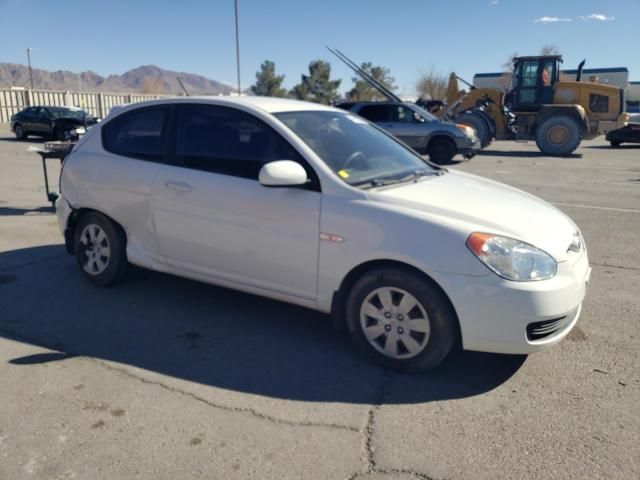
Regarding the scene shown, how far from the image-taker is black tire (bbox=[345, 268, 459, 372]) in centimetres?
322

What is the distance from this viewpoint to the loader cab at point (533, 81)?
61.0 feet

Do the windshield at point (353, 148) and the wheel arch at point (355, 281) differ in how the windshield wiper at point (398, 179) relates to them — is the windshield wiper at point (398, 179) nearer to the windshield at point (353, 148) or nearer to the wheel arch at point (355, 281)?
the windshield at point (353, 148)

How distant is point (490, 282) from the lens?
3068mm

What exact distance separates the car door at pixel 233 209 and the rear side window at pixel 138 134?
19 cm

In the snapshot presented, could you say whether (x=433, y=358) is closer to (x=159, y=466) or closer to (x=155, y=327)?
(x=159, y=466)

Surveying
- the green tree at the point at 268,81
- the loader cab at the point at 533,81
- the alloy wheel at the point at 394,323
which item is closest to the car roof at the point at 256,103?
the alloy wheel at the point at 394,323

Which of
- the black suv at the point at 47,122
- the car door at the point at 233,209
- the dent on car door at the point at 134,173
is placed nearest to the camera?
the car door at the point at 233,209

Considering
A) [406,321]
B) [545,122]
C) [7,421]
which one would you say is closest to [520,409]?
[406,321]

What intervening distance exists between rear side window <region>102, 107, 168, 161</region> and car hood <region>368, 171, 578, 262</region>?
1953 millimetres

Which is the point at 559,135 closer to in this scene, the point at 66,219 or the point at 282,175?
the point at 66,219

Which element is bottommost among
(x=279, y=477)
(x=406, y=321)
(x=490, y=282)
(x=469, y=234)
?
(x=279, y=477)

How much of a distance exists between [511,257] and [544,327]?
0.48 metres

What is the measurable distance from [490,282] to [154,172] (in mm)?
2699

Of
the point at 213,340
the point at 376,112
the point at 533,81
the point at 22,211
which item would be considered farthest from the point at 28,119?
the point at 213,340
